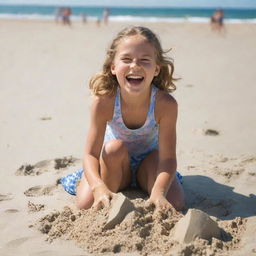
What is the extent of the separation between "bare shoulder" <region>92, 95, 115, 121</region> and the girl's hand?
536 mm

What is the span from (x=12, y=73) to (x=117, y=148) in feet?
16.9

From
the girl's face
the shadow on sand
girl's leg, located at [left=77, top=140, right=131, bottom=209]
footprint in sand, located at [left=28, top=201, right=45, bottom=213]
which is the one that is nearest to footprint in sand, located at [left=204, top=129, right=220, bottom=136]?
the shadow on sand

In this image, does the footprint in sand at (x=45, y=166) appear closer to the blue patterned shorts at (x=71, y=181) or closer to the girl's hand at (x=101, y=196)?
the blue patterned shorts at (x=71, y=181)

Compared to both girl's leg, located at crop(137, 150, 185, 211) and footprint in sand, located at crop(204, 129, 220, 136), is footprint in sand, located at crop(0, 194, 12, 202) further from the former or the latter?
footprint in sand, located at crop(204, 129, 220, 136)

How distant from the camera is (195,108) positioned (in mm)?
5316

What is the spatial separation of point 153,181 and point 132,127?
0.44 m

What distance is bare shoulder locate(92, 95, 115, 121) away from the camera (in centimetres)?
293

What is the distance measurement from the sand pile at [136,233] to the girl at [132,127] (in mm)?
159

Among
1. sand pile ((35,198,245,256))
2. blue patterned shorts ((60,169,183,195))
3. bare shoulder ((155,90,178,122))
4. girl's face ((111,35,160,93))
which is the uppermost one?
girl's face ((111,35,160,93))

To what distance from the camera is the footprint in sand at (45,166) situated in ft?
11.4

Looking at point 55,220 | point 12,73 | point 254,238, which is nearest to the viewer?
point 254,238

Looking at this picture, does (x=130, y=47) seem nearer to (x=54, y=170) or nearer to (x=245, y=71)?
(x=54, y=170)

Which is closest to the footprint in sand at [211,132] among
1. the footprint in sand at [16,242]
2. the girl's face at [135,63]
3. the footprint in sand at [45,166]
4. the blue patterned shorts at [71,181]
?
the blue patterned shorts at [71,181]

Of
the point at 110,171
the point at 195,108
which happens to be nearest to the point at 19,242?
the point at 110,171
